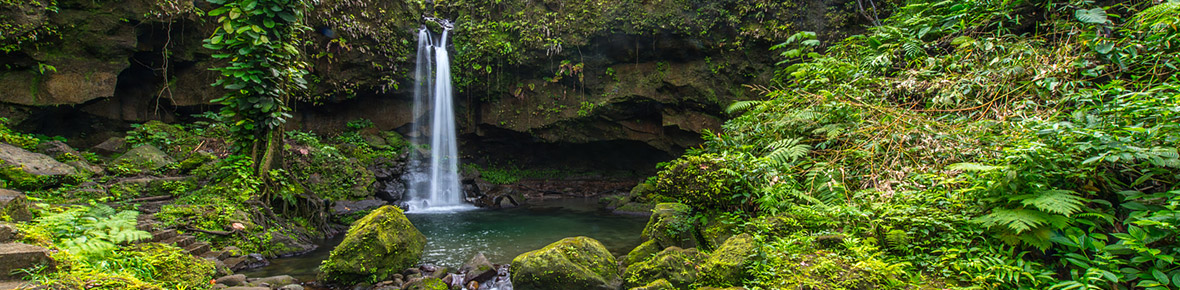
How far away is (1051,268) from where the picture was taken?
2580 millimetres

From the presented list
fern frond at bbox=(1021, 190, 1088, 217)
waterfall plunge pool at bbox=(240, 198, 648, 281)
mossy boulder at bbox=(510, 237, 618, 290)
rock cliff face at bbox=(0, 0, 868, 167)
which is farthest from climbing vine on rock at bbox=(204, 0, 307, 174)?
fern frond at bbox=(1021, 190, 1088, 217)

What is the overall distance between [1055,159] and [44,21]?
13.3 metres

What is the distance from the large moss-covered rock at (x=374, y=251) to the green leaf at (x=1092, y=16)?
7227mm

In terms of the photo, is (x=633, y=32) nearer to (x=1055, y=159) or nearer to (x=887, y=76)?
(x=887, y=76)

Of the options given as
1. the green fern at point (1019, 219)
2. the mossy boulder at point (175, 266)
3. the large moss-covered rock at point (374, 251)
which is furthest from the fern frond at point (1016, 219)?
the mossy boulder at point (175, 266)

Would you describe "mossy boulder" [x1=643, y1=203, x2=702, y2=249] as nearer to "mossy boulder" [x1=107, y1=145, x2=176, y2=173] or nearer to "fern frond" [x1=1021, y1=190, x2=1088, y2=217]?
"fern frond" [x1=1021, y1=190, x2=1088, y2=217]

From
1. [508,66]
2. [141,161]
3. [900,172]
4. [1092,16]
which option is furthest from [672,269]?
[508,66]

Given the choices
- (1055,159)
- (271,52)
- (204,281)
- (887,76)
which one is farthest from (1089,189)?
(271,52)

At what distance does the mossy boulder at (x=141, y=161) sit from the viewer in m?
6.71

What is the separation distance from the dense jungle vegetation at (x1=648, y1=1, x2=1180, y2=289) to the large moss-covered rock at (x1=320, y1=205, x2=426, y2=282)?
9.76ft

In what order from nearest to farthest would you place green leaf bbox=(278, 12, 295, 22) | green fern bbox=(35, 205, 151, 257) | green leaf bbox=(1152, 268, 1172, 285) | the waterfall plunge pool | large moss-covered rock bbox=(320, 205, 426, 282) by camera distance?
green leaf bbox=(1152, 268, 1172, 285)
green fern bbox=(35, 205, 151, 257)
large moss-covered rock bbox=(320, 205, 426, 282)
the waterfall plunge pool
green leaf bbox=(278, 12, 295, 22)

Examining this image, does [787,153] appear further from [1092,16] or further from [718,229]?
[1092,16]

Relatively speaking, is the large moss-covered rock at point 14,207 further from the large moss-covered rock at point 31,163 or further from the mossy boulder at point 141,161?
the mossy boulder at point 141,161

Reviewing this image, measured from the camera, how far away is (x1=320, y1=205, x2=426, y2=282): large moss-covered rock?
459 cm
